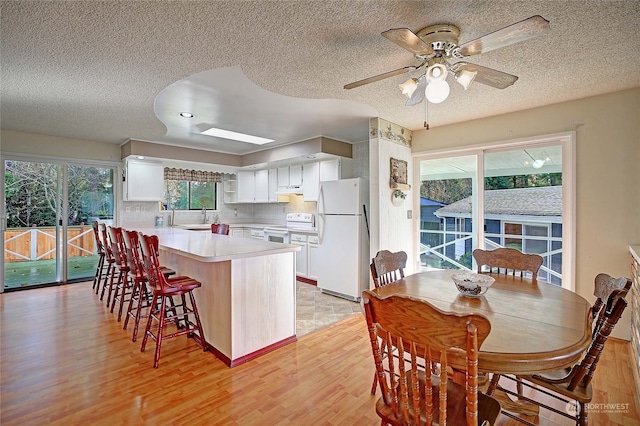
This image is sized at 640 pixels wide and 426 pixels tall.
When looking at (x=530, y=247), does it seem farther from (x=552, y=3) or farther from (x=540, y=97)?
(x=552, y=3)

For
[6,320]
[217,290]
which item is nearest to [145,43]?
[217,290]

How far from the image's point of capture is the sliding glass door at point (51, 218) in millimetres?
4547

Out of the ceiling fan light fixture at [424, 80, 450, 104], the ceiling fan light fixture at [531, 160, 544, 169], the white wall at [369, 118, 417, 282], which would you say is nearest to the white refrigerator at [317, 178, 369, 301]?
the white wall at [369, 118, 417, 282]

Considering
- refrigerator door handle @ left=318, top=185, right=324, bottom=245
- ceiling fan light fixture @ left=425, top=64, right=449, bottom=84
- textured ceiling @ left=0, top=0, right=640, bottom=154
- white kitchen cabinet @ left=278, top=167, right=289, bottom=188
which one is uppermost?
textured ceiling @ left=0, top=0, right=640, bottom=154

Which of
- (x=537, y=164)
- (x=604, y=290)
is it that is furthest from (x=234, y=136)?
(x=604, y=290)

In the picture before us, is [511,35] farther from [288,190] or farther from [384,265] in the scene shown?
[288,190]

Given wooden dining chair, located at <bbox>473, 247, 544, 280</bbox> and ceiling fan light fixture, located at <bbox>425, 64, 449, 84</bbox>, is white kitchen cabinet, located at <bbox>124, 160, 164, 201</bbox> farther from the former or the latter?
wooden dining chair, located at <bbox>473, 247, 544, 280</bbox>

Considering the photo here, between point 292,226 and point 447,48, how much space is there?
3959 mm

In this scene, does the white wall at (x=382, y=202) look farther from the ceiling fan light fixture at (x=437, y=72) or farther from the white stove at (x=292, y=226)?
the ceiling fan light fixture at (x=437, y=72)

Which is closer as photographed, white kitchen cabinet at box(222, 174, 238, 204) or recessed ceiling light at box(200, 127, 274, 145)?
recessed ceiling light at box(200, 127, 274, 145)

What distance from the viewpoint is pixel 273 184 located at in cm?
603

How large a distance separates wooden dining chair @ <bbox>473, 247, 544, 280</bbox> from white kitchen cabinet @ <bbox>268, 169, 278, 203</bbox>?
4.08 metres

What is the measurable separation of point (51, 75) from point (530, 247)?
5045 mm

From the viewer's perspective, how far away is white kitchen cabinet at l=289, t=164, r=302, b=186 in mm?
5516
